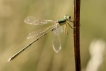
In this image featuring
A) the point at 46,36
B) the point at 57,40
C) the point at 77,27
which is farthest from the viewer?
the point at 46,36

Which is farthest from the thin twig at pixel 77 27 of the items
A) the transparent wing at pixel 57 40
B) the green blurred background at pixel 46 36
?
the green blurred background at pixel 46 36

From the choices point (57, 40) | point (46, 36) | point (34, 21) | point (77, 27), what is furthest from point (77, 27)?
point (46, 36)

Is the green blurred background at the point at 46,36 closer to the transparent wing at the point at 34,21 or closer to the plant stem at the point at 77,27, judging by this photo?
the transparent wing at the point at 34,21

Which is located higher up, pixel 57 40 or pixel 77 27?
pixel 77 27

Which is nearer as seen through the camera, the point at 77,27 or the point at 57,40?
the point at 77,27

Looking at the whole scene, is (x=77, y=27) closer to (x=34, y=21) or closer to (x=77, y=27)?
(x=77, y=27)

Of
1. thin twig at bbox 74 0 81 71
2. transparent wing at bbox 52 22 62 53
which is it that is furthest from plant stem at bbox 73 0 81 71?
transparent wing at bbox 52 22 62 53

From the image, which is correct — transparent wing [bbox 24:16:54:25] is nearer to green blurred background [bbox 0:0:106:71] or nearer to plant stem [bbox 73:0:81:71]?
green blurred background [bbox 0:0:106:71]

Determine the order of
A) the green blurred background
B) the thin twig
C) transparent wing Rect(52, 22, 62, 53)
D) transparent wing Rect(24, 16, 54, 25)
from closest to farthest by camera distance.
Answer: the thin twig, transparent wing Rect(52, 22, 62, 53), transparent wing Rect(24, 16, 54, 25), the green blurred background

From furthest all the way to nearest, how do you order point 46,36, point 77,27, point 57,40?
1. point 46,36
2. point 57,40
3. point 77,27
